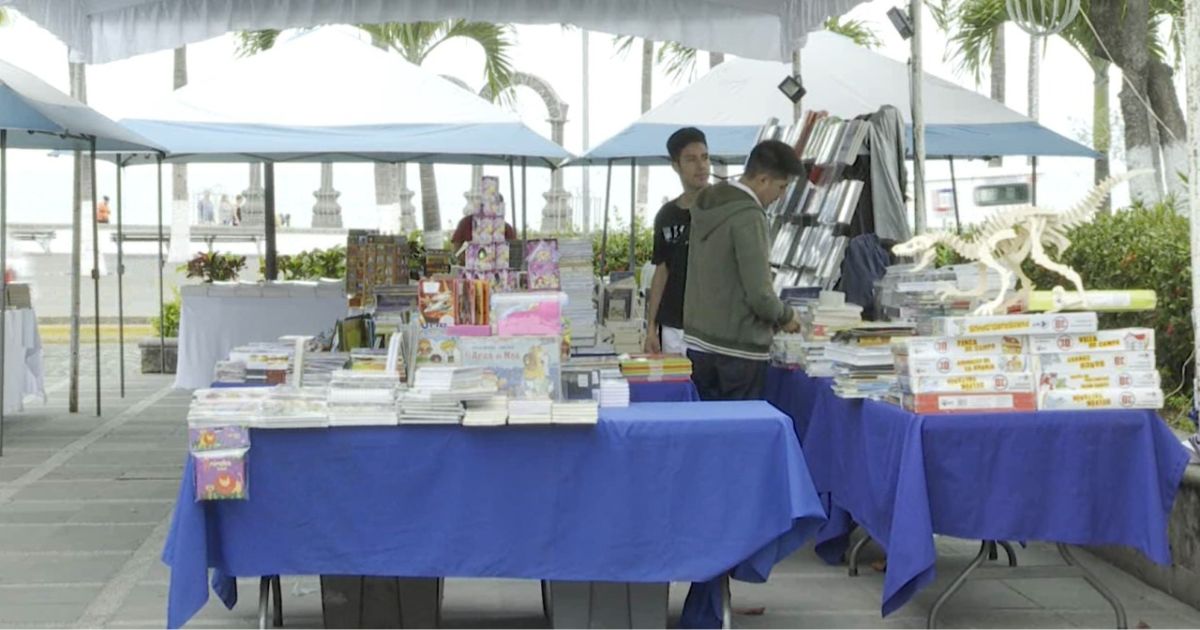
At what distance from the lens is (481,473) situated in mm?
4664

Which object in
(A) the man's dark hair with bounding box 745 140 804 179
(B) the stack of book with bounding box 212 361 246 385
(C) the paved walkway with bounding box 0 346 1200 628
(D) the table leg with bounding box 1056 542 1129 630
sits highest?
(A) the man's dark hair with bounding box 745 140 804 179

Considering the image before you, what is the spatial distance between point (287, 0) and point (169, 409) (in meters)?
4.64

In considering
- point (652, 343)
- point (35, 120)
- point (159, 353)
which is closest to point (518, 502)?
point (652, 343)

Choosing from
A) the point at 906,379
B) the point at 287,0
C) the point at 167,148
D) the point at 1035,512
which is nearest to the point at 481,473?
the point at 906,379

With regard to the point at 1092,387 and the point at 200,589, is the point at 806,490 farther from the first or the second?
the point at 200,589

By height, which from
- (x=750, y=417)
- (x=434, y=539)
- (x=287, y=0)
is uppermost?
(x=287, y=0)

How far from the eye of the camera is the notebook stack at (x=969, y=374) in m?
4.92

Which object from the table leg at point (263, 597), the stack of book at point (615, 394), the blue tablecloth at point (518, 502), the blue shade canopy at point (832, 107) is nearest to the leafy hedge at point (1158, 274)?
the blue shade canopy at point (832, 107)

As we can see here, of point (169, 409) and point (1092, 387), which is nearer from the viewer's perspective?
point (1092, 387)

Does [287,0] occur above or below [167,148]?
above

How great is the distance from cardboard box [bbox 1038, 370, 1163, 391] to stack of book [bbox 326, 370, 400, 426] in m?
2.11

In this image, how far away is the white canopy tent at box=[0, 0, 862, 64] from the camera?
28.6ft

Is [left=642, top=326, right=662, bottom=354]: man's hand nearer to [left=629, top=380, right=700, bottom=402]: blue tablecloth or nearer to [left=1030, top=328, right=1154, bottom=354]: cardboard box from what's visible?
[left=629, top=380, right=700, bottom=402]: blue tablecloth

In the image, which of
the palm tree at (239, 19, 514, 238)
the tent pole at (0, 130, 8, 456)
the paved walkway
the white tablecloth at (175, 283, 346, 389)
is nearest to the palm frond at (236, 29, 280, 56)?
the palm tree at (239, 19, 514, 238)
